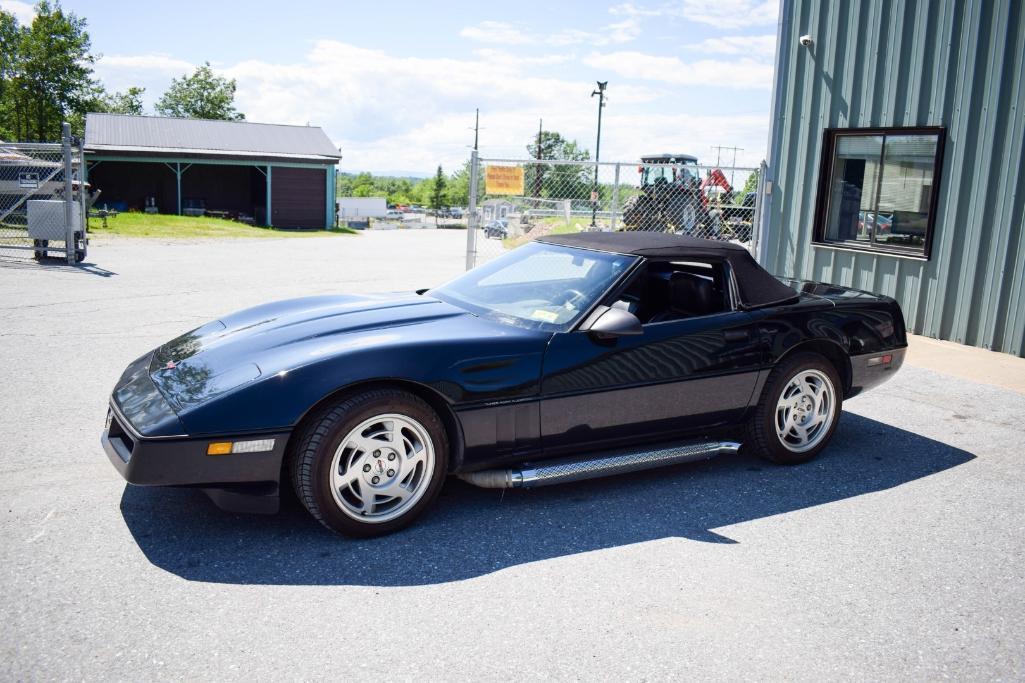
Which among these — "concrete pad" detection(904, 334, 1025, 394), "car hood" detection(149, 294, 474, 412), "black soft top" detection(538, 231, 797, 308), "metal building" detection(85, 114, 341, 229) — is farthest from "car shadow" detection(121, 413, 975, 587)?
"metal building" detection(85, 114, 341, 229)

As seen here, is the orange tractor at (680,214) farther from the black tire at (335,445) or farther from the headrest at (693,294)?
the black tire at (335,445)

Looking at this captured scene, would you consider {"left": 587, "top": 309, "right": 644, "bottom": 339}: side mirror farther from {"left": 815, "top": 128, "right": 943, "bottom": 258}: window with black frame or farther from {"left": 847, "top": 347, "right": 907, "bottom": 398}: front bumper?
{"left": 815, "top": 128, "right": 943, "bottom": 258}: window with black frame

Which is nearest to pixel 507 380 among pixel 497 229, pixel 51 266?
pixel 497 229

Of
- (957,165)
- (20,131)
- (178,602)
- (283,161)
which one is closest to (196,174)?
(283,161)

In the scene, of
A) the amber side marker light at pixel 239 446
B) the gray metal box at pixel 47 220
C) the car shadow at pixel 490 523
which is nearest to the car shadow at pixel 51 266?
the gray metal box at pixel 47 220

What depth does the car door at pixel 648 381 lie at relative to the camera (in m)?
3.96

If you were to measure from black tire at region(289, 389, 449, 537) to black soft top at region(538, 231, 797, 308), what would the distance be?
5.45 ft

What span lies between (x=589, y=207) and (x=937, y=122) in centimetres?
455

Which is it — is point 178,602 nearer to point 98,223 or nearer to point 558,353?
point 558,353

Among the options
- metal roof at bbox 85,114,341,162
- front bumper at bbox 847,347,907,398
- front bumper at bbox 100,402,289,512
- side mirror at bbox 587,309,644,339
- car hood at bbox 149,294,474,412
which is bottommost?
front bumper at bbox 100,402,289,512

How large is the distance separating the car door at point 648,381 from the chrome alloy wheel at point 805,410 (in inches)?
13.1

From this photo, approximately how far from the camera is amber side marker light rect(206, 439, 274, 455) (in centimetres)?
327

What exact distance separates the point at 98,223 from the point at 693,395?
1003 inches

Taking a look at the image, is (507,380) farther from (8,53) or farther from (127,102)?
(127,102)
